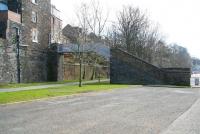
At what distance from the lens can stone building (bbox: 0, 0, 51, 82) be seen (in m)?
44.7

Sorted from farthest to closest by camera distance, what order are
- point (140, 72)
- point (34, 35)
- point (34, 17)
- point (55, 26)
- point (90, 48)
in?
point (55, 26)
point (34, 17)
point (34, 35)
point (140, 72)
point (90, 48)

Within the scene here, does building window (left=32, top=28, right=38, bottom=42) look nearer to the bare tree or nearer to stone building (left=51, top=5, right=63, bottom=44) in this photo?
stone building (left=51, top=5, right=63, bottom=44)

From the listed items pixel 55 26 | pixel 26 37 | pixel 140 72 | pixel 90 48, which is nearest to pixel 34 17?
pixel 26 37

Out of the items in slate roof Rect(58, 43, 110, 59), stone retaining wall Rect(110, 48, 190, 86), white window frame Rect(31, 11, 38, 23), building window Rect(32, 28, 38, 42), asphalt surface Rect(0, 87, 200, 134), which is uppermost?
white window frame Rect(31, 11, 38, 23)

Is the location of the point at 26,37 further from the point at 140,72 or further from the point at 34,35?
the point at 140,72

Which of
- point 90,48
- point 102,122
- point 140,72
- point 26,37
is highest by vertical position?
point 26,37

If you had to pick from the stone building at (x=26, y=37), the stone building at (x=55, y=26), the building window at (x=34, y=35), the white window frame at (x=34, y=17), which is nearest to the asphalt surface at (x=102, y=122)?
the stone building at (x=26, y=37)

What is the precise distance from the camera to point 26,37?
49344mm

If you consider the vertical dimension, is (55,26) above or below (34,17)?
above

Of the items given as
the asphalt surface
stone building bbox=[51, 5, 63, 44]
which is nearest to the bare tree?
stone building bbox=[51, 5, 63, 44]

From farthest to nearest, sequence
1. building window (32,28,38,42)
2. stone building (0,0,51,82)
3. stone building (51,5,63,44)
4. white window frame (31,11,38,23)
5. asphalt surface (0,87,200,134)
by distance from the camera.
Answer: stone building (51,5,63,44)
white window frame (31,11,38,23)
building window (32,28,38,42)
stone building (0,0,51,82)
asphalt surface (0,87,200,134)

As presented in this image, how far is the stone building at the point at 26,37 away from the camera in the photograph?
147 ft

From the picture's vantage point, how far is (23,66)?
4878 cm

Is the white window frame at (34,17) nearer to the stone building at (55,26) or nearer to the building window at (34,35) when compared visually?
the building window at (34,35)
